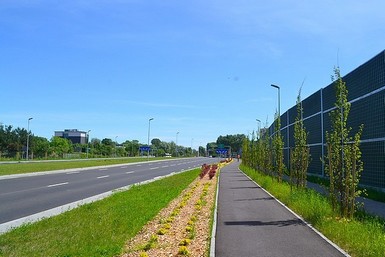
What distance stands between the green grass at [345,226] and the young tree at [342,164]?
437 mm

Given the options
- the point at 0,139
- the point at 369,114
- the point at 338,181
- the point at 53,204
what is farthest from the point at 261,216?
the point at 0,139

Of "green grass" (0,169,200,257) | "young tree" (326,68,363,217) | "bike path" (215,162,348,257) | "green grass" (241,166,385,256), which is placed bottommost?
"green grass" (0,169,200,257)

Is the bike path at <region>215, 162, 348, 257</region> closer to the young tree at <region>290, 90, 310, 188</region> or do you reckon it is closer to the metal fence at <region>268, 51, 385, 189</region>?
the young tree at <region>290, 90, 310, 188</region>

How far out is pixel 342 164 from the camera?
1093cm

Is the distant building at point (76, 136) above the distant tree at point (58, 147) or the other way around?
above

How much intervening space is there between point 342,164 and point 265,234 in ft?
11.0

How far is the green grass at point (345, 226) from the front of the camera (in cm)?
743

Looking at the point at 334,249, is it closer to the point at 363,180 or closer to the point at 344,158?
the point at 344,158

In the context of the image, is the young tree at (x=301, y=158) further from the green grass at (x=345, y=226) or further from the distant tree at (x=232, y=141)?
the distant tree at (x=232, y=141)

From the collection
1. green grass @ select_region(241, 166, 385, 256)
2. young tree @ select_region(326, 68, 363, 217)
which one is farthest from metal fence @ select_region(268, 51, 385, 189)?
green grass @ select_region(241, 166, 385, 256)

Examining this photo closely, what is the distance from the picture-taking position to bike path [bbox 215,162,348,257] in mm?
7516

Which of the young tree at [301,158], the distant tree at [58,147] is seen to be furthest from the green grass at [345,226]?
the distant tree at [58,147]

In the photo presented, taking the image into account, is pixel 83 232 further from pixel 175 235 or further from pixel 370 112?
pixel 370 112

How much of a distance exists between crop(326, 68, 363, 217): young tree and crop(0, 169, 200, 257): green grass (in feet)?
17.3
